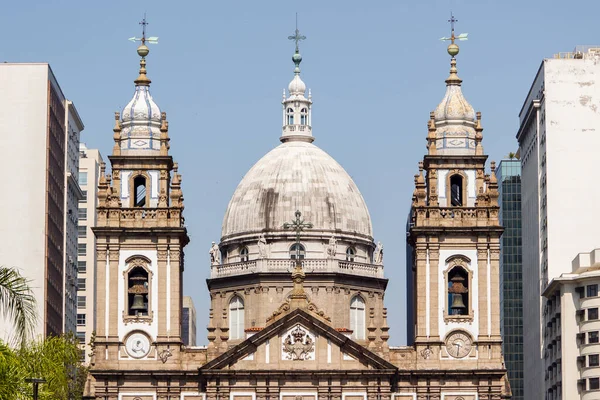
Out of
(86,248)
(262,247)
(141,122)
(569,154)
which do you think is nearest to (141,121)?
(141,122)

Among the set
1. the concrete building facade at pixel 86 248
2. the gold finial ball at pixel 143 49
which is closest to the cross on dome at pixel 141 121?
the gold finial ball at pixel 143 49

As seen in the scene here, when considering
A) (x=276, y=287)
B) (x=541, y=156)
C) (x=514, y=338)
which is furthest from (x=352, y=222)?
(x=514, y=338)

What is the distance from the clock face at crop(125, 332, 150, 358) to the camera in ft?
338

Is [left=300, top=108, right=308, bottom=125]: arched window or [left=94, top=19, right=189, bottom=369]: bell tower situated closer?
[left=94, top=19, right=189, bottom=369]: bell tower

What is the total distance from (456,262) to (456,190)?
181 inches

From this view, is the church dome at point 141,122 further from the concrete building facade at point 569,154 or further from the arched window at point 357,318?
the concrete building facade at point 569,154

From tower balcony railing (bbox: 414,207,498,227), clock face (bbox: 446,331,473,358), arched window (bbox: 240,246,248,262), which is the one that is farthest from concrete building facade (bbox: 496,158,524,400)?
clock face (bbox: 446,331,473,358)

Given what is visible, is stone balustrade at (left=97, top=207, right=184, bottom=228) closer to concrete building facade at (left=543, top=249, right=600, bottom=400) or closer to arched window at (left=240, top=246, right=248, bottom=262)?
arched window at (left=240, top=246, right=248, bottom=262)

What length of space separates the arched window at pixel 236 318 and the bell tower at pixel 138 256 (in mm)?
13464

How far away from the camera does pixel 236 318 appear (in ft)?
388

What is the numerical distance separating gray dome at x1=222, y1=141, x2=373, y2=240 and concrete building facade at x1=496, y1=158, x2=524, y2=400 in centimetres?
3653

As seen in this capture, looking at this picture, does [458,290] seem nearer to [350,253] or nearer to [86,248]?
[350,253]

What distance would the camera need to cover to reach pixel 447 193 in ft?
345

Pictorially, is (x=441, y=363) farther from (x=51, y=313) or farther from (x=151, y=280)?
(x=51, y=313)
